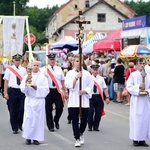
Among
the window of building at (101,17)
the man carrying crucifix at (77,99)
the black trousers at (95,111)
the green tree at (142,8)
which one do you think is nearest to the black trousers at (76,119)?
the man carrying crucifix at (77,99)

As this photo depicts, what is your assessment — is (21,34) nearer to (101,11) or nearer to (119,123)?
(119,123)

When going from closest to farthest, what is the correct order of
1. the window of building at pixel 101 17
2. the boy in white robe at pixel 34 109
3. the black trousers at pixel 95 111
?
the boy in white robe at pixel 34 109
the black trousers at pixel 95 111
the window of building at pixel 101 17

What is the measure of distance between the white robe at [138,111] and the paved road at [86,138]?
1.04 feet

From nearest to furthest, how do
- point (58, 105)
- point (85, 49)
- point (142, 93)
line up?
point (142, 93), point (58, 105), point (85, 49)

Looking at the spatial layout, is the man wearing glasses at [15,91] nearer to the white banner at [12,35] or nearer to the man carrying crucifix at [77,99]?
the man carrying crucifix at [77,99]

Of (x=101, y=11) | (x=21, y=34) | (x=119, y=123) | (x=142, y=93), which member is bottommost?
(x=119, y=123)

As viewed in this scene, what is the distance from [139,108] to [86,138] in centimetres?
172

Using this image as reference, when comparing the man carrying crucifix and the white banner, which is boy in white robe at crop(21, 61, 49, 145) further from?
the white banner

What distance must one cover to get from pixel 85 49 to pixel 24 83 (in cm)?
1885

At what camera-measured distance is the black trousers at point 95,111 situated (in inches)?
495

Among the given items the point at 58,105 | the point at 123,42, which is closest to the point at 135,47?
the point at 123,42

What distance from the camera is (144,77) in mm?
9992

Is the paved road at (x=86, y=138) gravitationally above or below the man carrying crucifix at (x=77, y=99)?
below

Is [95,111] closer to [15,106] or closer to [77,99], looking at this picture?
[15,106]
